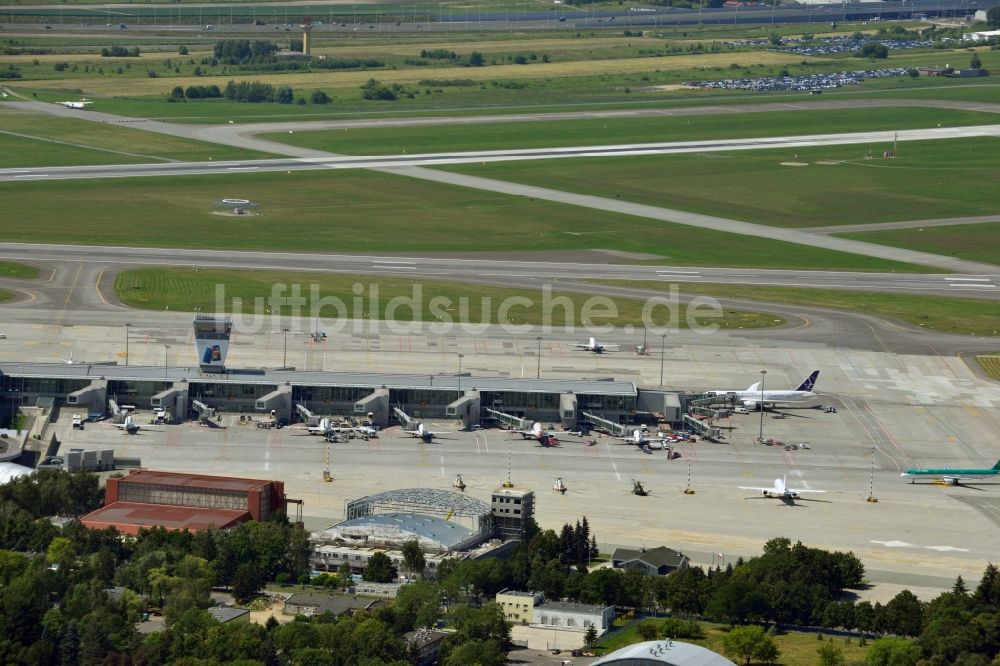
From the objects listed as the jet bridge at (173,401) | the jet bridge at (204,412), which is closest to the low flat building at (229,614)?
the jet bridge at (204,412)

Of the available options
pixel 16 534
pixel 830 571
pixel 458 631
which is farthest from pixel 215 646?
pixel 830 571

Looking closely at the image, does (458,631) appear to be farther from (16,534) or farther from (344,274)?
(344,274)

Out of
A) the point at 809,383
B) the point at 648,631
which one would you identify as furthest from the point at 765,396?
the point at 648,631

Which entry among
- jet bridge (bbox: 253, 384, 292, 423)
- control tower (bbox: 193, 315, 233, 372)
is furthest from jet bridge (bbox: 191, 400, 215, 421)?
control tower (bbox: 193, 315, 233, 372)

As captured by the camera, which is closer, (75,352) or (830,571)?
(830,571)

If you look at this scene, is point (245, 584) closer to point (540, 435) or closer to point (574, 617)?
point (574, 617)

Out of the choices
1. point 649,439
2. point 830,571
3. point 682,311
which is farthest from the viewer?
point 682,311

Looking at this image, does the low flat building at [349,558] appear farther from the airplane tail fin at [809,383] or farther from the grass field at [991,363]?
the grass field at [991,363]
